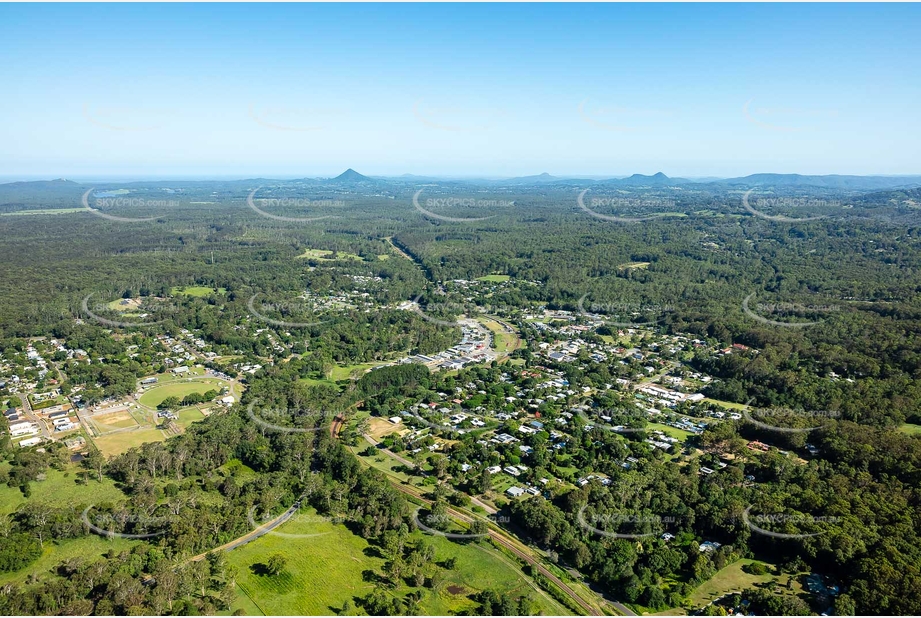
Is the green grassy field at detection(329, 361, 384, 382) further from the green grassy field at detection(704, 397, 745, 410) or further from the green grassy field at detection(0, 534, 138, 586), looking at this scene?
the green grassy field at detection(704, 397, 745, 410)

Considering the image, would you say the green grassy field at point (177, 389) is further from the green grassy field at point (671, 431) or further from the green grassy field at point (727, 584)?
the green grassy field at point (727, 584)

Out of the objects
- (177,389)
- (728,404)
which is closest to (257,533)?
(177,389)

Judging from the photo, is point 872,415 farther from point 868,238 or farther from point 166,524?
point 868,238

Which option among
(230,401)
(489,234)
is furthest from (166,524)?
(489,234)

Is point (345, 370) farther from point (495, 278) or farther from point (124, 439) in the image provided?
point (495, 278)

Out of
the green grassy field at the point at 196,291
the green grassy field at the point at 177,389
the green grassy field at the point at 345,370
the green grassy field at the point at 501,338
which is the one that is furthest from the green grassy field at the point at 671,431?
the green grassy field at the point at 196,291

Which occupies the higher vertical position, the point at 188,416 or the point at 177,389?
the point at 177,389
